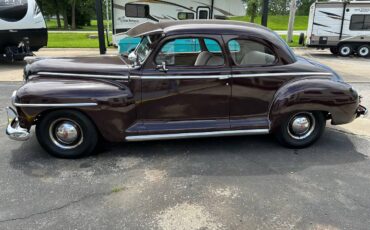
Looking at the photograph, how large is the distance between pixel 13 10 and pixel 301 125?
10.4m

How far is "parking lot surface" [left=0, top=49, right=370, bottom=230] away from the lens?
3104 mm

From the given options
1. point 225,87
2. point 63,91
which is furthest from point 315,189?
point 63,91

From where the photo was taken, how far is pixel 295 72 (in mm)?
4559

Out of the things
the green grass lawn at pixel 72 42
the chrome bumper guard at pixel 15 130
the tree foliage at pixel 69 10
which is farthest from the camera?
the tree foliage at pixel 69 10

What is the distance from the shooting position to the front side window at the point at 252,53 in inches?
176

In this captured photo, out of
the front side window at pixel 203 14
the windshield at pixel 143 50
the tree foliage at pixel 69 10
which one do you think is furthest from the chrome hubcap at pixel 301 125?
the tree foliage at pixel 69 10

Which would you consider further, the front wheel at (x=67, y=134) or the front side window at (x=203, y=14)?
A: the front side window at (x=203, y=14)

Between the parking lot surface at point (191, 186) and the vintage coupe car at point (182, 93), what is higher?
the vintage coupe car at point (182, 93)

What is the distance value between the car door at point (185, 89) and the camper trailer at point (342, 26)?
15.0 meters

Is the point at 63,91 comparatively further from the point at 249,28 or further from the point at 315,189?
the point at 315,189

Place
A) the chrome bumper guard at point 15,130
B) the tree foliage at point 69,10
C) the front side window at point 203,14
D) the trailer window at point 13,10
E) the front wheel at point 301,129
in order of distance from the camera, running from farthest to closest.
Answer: the tree foliage at point 69,10 → the front side window at point 203,14 → the trailer window at point 13,10 → the front wheel at point 301,129 → the chrome bumper guard at point 15,130

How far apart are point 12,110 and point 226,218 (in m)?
3.09

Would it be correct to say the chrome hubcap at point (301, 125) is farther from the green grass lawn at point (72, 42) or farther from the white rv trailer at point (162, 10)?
the green grass lawn at point (72, 42)

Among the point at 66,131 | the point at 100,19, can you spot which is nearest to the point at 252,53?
the point at 66,131
